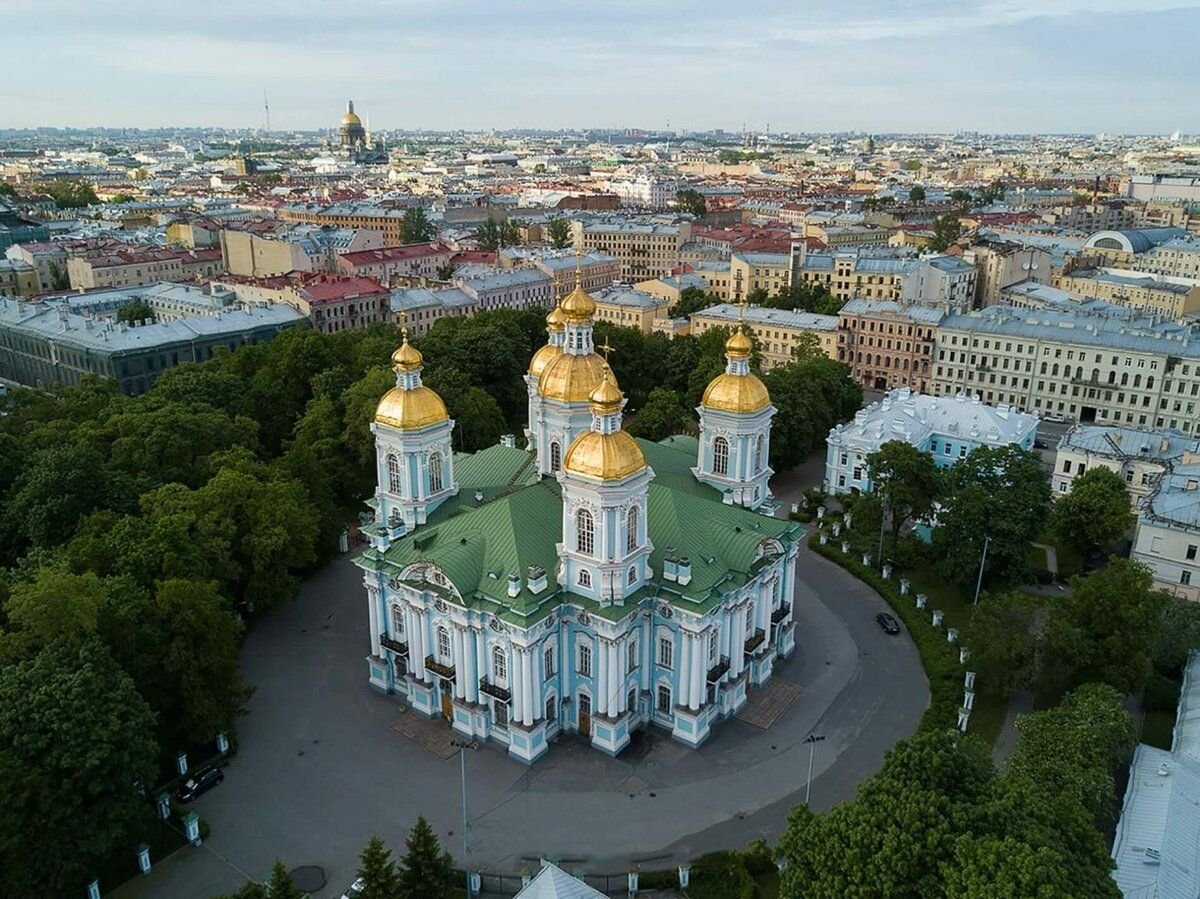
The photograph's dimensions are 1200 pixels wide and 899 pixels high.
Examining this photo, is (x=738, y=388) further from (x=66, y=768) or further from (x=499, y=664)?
(x=66, y=768)

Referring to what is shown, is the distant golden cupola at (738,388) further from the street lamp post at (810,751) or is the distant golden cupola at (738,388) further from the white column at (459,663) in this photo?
the white column at (459,663)

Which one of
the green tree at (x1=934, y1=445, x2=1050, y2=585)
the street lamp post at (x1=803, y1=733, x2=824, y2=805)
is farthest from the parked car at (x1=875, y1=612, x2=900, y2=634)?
the street lamp post at (x1=803, y1=733, x2=824, y2=805)

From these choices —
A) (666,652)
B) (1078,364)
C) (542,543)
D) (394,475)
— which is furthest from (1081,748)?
(1078,364)

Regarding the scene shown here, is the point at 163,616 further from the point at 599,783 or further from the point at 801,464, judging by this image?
the point at 801,464

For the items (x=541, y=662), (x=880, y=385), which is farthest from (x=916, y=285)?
(x=541, y=662)

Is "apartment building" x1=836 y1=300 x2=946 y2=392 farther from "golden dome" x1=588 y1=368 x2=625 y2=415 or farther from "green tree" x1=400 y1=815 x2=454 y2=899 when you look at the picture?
"green tree" x1=400 y1=815 x2=454 y2=899
